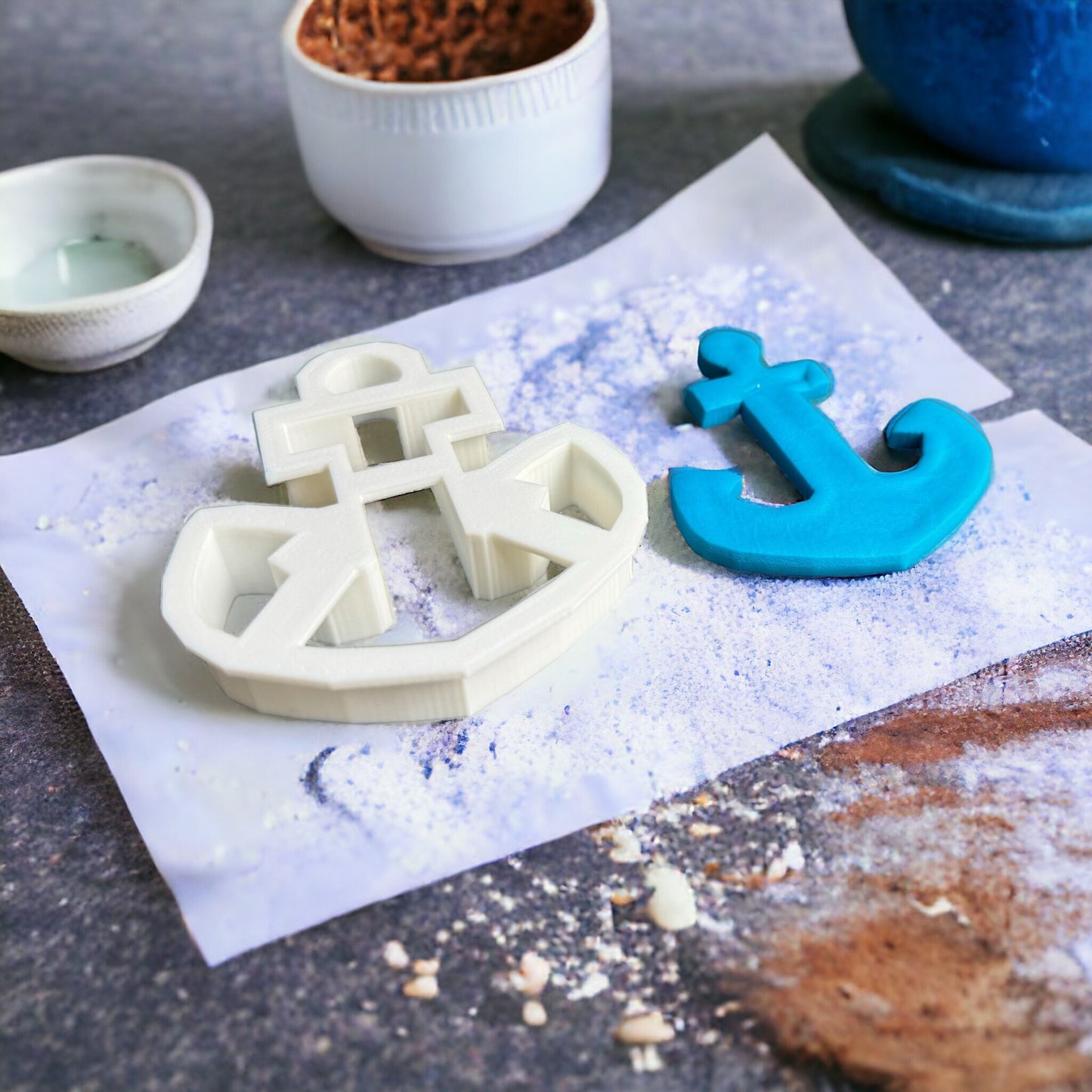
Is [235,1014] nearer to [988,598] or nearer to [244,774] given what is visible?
[244,774]

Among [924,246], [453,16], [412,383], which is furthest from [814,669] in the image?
[453,16]

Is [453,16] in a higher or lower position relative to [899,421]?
higher

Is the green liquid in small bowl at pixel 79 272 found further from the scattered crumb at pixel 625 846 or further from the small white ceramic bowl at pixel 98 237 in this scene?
the scattered crumb at pixel 625 846

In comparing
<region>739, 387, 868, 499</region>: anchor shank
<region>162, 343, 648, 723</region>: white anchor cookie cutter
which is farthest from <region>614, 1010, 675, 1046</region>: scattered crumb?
<region>739, 387, 868, 499</region>: anchor shank

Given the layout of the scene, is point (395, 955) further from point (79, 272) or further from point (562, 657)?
point (79, 272)

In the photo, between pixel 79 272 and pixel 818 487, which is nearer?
pixel 818 487

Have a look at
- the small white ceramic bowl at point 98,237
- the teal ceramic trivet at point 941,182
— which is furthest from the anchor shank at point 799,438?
the small white ceramic bowl at point 98,237

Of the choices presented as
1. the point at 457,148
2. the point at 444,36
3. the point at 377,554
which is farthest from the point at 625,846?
the point at 444,36
